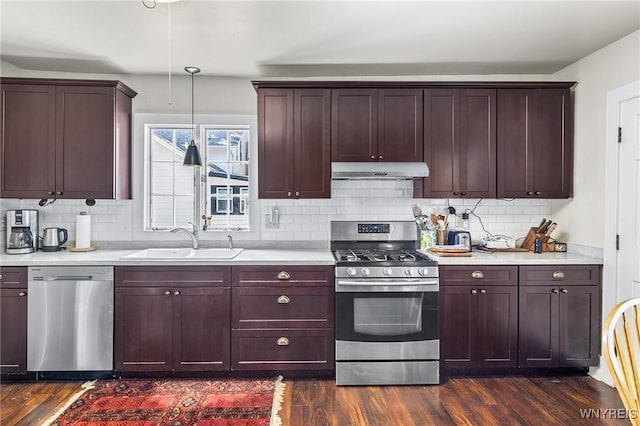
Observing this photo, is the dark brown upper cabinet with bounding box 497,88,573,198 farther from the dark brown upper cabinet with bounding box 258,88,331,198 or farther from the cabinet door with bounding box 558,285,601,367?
the dark brown upper cabinet with bounding box 258,88,331,198

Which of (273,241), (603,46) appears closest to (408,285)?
(273,241)

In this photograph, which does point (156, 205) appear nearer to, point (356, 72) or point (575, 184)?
point (356, 72)

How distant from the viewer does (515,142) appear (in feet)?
11.2

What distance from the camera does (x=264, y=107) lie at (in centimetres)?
338

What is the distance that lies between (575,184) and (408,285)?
1753 millimetres

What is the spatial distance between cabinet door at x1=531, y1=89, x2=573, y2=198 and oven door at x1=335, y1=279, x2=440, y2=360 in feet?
4.54

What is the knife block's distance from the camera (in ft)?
11.5

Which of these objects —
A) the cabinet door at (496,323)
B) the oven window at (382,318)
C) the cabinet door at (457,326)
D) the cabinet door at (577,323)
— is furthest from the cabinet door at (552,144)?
the oven window at (382,318)

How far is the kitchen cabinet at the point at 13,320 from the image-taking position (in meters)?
2.96

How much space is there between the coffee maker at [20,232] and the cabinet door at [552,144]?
4258 mm

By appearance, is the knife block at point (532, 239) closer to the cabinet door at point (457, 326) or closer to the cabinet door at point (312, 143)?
the cabinet door at point (457, 326)

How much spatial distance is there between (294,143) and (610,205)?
2.47m

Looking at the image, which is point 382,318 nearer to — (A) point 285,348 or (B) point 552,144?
(A) point 285,348

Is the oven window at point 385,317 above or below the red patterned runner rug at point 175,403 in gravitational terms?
above
